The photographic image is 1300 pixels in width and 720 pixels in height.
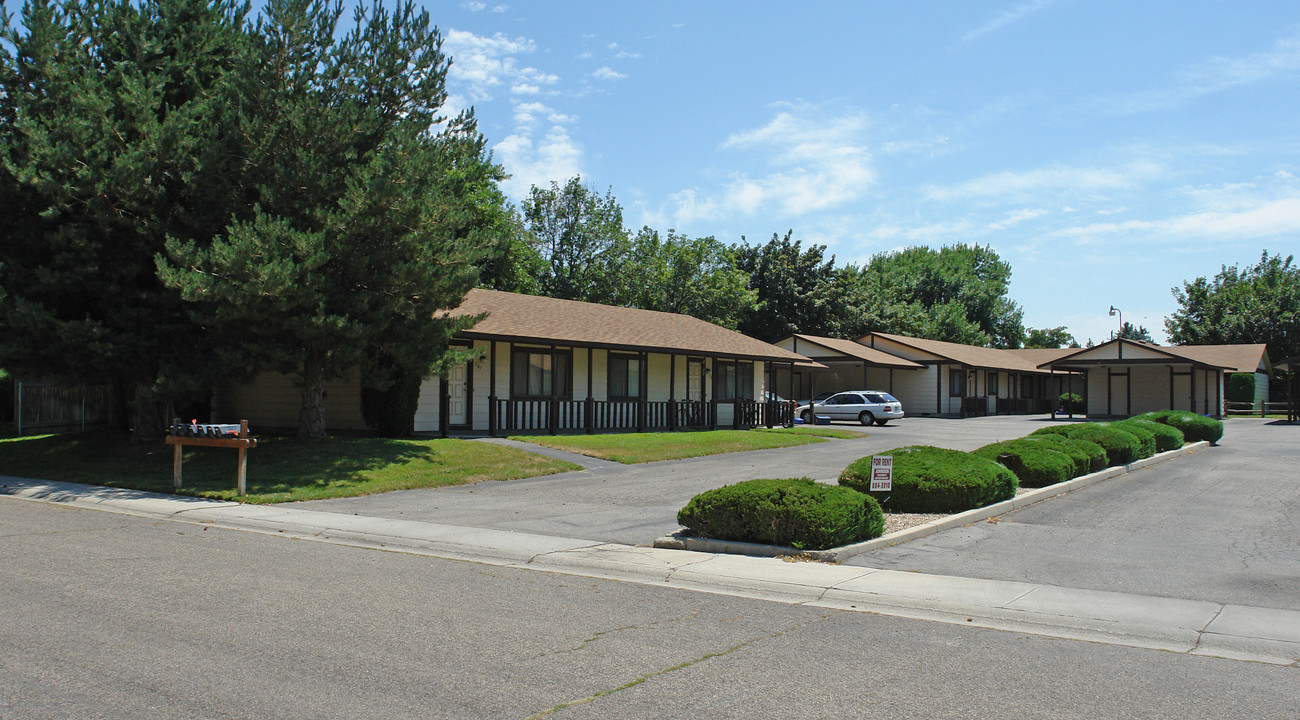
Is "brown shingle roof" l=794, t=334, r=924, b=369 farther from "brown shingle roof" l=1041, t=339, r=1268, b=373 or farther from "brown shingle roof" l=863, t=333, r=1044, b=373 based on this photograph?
"brown shingle roof" l=1041, t=339, r=1268, b=373

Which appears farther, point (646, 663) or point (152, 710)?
point (646, 663)

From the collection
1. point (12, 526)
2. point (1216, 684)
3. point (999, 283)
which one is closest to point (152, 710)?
point (1216, 684)

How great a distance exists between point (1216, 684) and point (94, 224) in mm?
19013

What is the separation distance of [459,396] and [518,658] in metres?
19.2

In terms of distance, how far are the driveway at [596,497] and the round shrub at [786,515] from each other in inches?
37.5

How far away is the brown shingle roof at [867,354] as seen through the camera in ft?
157

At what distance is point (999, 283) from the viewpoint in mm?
101000

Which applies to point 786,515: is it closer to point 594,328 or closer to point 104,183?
point 104,183

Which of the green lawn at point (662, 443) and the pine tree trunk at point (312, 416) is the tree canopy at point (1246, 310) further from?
the pine tree trunk at point (312, 416)

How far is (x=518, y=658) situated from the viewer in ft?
19.4

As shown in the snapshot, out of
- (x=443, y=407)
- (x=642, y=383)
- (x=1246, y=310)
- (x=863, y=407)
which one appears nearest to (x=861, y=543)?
(x=443, y=407)

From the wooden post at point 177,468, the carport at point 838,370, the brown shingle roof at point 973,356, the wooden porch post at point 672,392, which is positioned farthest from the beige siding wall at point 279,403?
the brown shingle roof at point 973,356

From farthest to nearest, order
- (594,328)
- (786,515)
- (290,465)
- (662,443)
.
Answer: (594,328)
(662,443)
(290,465)
(786,515)

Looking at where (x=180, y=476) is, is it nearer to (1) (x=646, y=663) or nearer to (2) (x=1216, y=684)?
(1) (x=646, y=663)
